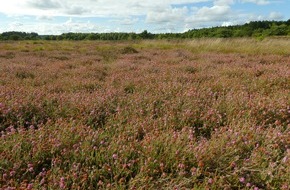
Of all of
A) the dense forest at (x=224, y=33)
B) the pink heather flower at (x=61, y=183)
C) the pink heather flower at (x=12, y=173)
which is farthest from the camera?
the dense forest at (x=224, y=33)

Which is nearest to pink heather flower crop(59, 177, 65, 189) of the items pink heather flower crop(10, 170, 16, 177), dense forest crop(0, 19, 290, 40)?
pink heather flower crop(10, 170, 16, 177)

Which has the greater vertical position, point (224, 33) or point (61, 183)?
point (224, 33)

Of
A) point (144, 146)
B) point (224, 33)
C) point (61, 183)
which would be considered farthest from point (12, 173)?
point (224, 33)

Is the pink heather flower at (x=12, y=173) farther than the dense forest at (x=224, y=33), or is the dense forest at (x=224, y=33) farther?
the dense forest at (x=224, y=33)

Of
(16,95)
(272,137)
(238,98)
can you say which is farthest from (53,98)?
(272,137)

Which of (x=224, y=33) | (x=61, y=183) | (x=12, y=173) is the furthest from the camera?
(x=224, y=33)

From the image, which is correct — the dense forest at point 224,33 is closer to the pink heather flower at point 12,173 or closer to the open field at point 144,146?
the open field at point 144,146

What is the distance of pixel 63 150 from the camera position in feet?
8.34

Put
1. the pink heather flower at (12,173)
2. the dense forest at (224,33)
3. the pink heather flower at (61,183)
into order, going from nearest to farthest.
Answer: the pink heather flower at (61,183) → the pink heather flower at (12,173) → the dense forest at (224,33)

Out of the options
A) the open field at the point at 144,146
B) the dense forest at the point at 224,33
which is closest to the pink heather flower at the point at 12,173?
the open field at the point at 144,146

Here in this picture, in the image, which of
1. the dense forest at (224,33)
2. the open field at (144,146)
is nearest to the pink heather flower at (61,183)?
the open field at (144,146)

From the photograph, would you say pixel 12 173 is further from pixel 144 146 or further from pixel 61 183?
pixel 144 146

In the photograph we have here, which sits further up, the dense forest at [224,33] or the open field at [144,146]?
the dense forest at [224,33]

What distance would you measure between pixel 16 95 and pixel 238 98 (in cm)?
364
